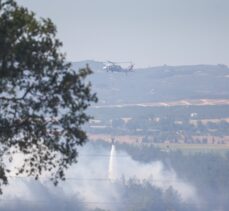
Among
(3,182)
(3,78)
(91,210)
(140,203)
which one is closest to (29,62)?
(3,78)

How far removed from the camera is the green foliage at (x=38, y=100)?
128 feet

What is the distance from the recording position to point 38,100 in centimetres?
3941

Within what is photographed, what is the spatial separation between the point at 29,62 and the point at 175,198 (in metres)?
160

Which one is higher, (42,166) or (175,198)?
(42,166)

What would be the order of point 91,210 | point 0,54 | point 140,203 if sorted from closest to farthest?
point 0,54
point 91,210
point 140,203

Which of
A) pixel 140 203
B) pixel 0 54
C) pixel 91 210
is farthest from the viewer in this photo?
pixel 140 203

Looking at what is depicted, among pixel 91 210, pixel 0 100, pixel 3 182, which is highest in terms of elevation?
pixel 0 100

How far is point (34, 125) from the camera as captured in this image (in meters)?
39.8

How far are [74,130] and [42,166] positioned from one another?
61.0 inches

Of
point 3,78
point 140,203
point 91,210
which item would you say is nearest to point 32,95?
point 3,78

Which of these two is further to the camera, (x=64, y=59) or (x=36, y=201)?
(x=36, y=201)

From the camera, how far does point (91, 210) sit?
180 m

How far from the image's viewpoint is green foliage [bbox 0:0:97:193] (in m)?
38.9

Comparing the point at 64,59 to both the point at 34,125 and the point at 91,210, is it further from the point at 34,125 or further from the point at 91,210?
the point at 91,210
